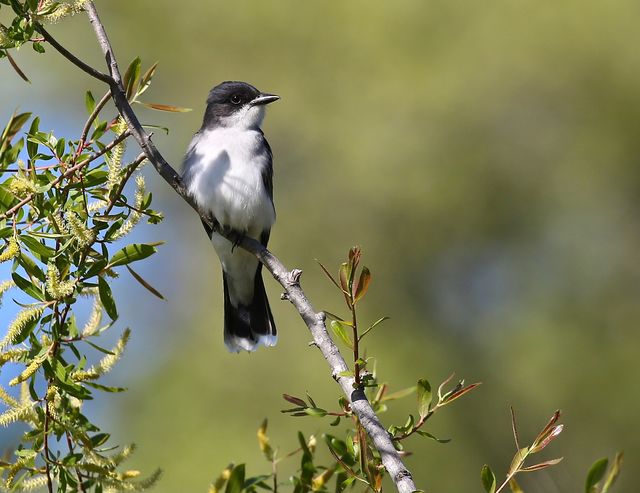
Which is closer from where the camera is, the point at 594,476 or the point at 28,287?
the point at 594,476

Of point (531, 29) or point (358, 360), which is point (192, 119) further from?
point (358, 360)

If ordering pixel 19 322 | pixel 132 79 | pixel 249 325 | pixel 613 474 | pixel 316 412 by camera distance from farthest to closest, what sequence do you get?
pixel 249 325 < pixel 132 79 < pixel 19 322 < pixel 316 412 < pixel 613 474

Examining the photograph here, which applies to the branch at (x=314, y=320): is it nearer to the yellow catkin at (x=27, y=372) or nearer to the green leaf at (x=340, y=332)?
the green leaf at (x=340, y=332)

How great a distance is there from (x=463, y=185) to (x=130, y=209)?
36.9ft

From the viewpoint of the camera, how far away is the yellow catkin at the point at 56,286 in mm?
2168

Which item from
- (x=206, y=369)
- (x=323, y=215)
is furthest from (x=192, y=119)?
(x=206, y=369)

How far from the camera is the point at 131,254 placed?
2445 millimetres

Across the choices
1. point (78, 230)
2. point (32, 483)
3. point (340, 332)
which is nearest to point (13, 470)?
point (32, 483)

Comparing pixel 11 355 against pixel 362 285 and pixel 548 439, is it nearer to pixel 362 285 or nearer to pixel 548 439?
pixel 362 285

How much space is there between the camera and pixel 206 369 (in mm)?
10812

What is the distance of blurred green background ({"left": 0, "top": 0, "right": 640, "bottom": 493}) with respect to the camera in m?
12.3

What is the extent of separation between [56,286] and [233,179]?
3059mm

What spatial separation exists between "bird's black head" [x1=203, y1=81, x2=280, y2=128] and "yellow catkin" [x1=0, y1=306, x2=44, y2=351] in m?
3.40

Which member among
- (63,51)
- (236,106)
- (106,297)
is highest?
(236,106)
